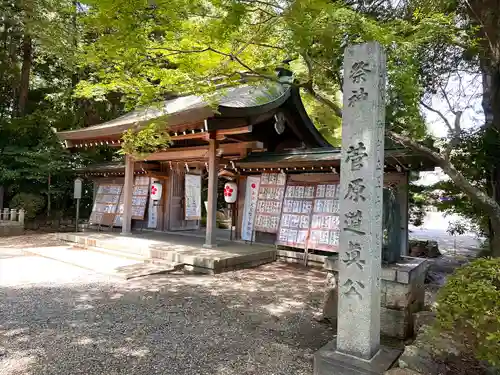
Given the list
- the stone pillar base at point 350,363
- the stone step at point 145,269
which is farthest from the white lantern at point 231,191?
the stone pillar base at point 350,363

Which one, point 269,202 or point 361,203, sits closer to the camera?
point 361,203

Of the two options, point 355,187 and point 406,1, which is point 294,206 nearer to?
point 406,1

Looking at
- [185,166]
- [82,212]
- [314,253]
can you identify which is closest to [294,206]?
[314,253]

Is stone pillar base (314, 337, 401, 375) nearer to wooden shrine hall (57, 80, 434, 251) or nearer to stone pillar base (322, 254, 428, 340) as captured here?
stone pillar base (322, 254, 428, 340)

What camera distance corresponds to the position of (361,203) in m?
3.06

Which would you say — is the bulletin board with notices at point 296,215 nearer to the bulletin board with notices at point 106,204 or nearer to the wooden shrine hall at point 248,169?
the wooden shrine hall at point 248,169

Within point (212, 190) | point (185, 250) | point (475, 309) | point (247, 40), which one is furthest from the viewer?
point (212, 190)

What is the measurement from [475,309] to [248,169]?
7.94 meters

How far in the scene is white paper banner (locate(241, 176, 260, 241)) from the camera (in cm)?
1002

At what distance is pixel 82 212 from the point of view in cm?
1666

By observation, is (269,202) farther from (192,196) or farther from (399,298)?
(399,298)

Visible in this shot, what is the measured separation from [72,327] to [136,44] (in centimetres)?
422

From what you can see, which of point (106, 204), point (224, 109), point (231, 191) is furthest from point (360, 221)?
point (106, 204)

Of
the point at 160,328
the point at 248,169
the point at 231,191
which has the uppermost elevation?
the point at 248,169
